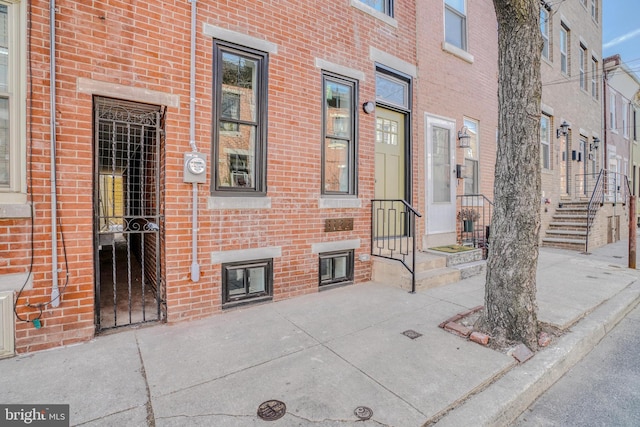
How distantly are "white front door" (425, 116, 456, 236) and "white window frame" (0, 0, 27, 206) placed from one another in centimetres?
586

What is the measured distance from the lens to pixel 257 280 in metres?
4.18

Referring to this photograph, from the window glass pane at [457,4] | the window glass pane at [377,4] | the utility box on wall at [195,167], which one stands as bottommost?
the utility box on wall at [195,167]

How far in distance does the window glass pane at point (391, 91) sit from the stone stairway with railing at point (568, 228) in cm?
650

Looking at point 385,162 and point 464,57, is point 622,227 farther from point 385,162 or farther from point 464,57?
point 385,162

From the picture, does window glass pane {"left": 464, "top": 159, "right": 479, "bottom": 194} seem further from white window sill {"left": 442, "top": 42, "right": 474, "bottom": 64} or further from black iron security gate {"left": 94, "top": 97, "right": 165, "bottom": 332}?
black iron security gate {"left": 94, "top": 97, "right": 165, "bottom": 332}

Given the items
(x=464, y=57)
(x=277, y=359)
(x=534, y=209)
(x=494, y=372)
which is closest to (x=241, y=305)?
(x=277, y=359)

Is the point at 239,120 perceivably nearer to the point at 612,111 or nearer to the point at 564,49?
the point at 564,49

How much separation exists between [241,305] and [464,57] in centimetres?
684

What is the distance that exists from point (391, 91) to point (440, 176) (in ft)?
6.82

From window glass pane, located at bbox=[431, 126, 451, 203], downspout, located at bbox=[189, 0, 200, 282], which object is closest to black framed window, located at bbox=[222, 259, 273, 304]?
downspout, located at bbox=[189, 0, 200, 282]

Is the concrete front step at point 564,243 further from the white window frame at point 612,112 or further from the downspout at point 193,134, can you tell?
the downspout at point 193,134

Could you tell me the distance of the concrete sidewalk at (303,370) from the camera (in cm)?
206

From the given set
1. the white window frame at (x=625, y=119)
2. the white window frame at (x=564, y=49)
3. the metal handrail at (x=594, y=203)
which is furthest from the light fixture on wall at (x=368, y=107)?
the white window frame at (x=625, y=119)

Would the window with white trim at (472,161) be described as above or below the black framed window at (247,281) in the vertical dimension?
above
